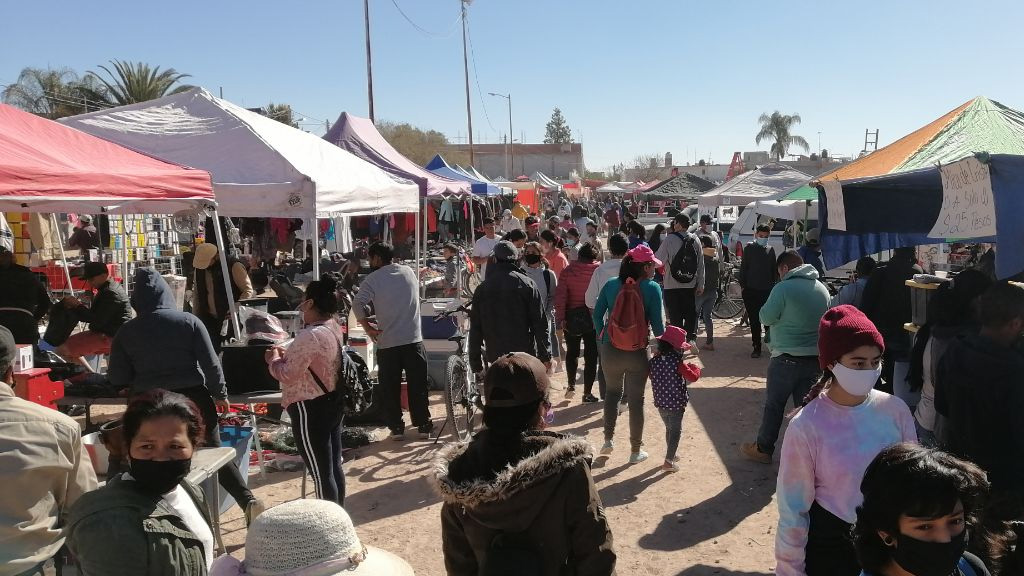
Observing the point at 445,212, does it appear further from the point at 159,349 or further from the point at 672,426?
the point at 159,349

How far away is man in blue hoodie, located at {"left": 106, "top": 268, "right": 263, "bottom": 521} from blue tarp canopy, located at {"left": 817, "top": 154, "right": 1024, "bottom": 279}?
444 centimetres

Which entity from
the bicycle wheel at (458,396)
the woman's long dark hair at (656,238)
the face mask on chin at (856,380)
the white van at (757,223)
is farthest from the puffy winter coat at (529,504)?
the white van at (757,223)

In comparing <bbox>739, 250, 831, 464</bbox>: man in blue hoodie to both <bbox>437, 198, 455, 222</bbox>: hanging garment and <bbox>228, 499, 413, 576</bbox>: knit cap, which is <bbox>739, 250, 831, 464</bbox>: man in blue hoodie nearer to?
<bbox>228, 499, 413, 576</bbox>: knit cap

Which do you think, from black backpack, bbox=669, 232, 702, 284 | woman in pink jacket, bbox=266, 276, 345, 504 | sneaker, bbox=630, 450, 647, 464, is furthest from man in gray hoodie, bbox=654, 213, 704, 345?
woman in pink jacket, bbox=266, 276, 345, 504

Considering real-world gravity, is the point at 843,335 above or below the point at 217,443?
above

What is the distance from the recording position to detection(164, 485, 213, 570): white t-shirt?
2684 mm

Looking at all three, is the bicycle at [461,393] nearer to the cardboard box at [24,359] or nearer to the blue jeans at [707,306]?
the cardboard box at [24,359]

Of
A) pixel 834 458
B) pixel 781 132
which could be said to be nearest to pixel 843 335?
pixel 834 458

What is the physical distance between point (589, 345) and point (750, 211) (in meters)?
13.7

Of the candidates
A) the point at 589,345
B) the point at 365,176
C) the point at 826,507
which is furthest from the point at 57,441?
the point at 365,176

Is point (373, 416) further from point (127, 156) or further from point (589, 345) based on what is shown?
point (127, 156)

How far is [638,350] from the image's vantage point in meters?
6.18

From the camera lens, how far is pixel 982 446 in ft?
11.5

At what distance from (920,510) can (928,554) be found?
11 cm
